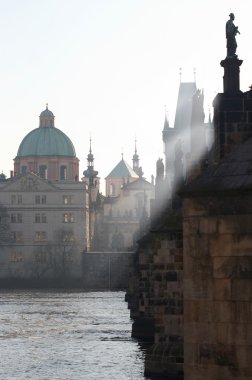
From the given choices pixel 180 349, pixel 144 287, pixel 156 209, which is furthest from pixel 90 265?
pixel 180 349

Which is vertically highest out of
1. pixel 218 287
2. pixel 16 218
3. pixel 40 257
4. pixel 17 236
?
pixel 16 218

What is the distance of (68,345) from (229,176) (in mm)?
39781

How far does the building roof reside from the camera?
1978 centimetres

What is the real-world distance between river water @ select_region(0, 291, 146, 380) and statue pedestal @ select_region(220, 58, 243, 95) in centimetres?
1848

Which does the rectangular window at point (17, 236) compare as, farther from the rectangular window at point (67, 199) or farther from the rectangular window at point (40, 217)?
the rectangular window at point (67, 199)

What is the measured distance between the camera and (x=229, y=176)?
20266 mm

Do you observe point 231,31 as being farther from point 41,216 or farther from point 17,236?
point 17,236

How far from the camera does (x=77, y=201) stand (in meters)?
191

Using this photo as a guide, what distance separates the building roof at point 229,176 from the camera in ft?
64.9

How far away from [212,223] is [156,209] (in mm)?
65403

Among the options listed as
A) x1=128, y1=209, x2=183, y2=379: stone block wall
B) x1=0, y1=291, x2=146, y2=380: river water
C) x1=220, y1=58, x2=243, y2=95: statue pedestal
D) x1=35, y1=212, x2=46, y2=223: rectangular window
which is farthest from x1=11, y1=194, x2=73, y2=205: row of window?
x1=220, y1=58, x2=243, y2=95: statue pedestal

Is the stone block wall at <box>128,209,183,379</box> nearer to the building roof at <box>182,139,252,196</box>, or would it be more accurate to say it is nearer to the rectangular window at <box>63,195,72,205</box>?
the building roof at <box>182,139,252,196</box>

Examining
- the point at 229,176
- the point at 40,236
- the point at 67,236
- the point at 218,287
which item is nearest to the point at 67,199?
the point at 67,236

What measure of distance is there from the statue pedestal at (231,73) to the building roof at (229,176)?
2710 mm
